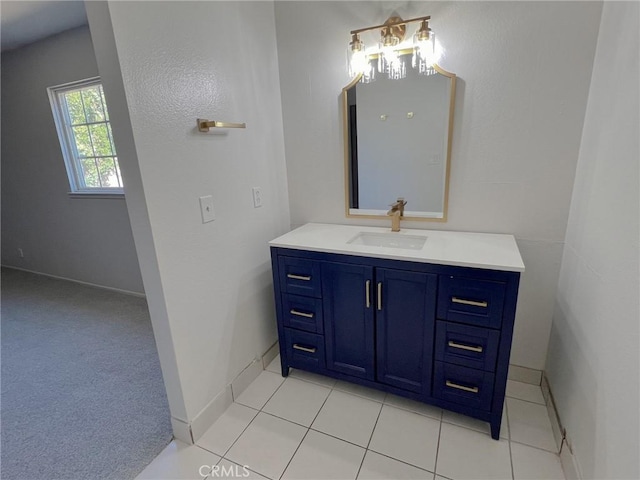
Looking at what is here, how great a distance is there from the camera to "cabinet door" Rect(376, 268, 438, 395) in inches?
55.9

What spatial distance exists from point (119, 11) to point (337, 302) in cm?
148

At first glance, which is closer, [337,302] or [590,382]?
[590,382]

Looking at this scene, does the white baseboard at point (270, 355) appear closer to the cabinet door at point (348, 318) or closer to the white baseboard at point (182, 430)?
the cabinet door at point (348, 318)

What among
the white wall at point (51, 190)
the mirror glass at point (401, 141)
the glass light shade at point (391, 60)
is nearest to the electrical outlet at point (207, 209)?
the mirror glass at point (401, 141)

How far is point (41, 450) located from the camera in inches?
57.8

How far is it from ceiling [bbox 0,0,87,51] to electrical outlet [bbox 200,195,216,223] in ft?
6.53

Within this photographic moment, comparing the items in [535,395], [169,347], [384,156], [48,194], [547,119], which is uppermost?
[547,119]

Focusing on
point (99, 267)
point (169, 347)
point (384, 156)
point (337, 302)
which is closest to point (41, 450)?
point (169, 347)

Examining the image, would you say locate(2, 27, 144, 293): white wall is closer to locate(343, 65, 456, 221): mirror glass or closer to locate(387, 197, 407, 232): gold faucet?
locate(343, 65, 456, 221): mirror glass

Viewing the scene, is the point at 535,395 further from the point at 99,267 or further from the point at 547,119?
the point at 99,267

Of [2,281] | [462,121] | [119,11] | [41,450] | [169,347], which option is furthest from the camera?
[2,281]

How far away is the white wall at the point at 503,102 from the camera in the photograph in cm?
140

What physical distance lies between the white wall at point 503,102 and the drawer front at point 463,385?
21.5 inches

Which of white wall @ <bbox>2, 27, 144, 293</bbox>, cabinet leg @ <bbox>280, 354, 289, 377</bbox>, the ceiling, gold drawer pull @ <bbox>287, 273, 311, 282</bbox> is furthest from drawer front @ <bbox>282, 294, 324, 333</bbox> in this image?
the ceiling
